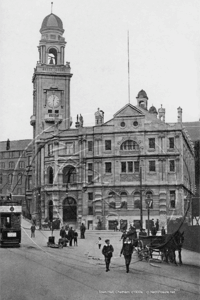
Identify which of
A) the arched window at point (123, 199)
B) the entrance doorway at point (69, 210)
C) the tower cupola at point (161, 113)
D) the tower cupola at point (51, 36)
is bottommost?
the entrance doorway at point (69, 210)

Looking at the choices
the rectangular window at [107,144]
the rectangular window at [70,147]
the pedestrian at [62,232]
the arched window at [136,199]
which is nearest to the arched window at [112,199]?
the arched window at [136,199]

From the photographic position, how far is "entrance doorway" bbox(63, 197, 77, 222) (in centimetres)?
2400

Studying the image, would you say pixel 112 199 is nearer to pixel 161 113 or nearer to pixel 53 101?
pixel 161 113

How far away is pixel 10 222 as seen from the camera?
1075 inches

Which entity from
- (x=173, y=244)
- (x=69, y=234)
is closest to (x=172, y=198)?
(x=173, y=244)

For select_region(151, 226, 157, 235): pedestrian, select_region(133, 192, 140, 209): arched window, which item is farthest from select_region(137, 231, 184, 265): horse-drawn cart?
select_region(133, 192, 140, 209): arched window

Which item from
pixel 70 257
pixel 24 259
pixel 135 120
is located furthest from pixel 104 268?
pixel 135 120

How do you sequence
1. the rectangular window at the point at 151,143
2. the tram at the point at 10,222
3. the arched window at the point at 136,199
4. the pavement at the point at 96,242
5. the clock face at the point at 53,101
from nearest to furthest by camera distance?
the pavement at the point at 96,242
the rectangular window at the point at 151,143
the arched window at the point at 136,199
the tram at the point at 10,222
the clock face at the point at 53,101

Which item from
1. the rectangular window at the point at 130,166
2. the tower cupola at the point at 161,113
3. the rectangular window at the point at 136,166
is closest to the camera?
the rectangular window at the point at 136,166

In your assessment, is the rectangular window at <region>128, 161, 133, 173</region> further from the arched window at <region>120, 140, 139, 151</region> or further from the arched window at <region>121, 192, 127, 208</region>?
the arched window at <region>121, 192, 127, 208</region>

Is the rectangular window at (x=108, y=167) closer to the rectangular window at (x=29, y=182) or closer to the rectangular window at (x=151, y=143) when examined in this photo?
the rectangular window at (x=151, y=143)

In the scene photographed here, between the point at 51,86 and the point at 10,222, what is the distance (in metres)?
8.78

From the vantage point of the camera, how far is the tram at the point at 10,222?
27.2 metres

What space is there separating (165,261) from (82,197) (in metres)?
5.04
